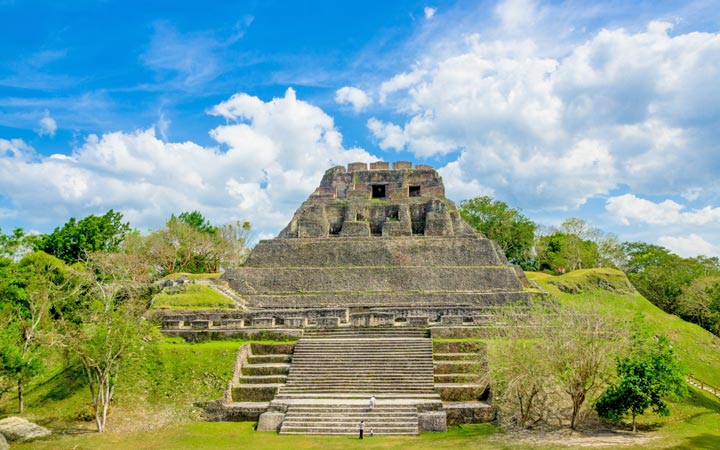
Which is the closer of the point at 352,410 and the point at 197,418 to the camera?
the point at 352,410

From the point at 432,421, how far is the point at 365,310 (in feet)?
30.7

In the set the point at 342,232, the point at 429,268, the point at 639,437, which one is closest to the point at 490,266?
the point at 429,268

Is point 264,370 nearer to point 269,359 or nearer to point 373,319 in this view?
point 269,359

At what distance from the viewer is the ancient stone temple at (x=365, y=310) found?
542 inches

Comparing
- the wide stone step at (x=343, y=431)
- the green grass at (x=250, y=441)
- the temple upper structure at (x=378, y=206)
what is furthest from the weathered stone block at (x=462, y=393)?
the temple upper structure at (x=378, y=206)

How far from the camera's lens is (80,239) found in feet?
→ 104

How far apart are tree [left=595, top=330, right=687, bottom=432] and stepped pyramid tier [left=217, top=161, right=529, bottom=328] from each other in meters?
6.39

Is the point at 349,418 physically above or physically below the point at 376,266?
below

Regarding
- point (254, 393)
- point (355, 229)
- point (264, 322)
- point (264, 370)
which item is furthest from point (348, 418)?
point (355, 229)

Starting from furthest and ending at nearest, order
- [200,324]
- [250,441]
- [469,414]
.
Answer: [200,324] < [469,414] < [250,441]

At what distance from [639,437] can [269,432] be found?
884 centimetres

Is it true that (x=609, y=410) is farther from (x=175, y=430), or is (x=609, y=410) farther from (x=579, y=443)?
(x=175, y=430)

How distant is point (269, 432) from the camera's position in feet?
42.3

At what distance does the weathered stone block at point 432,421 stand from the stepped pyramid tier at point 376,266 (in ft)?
18.1
